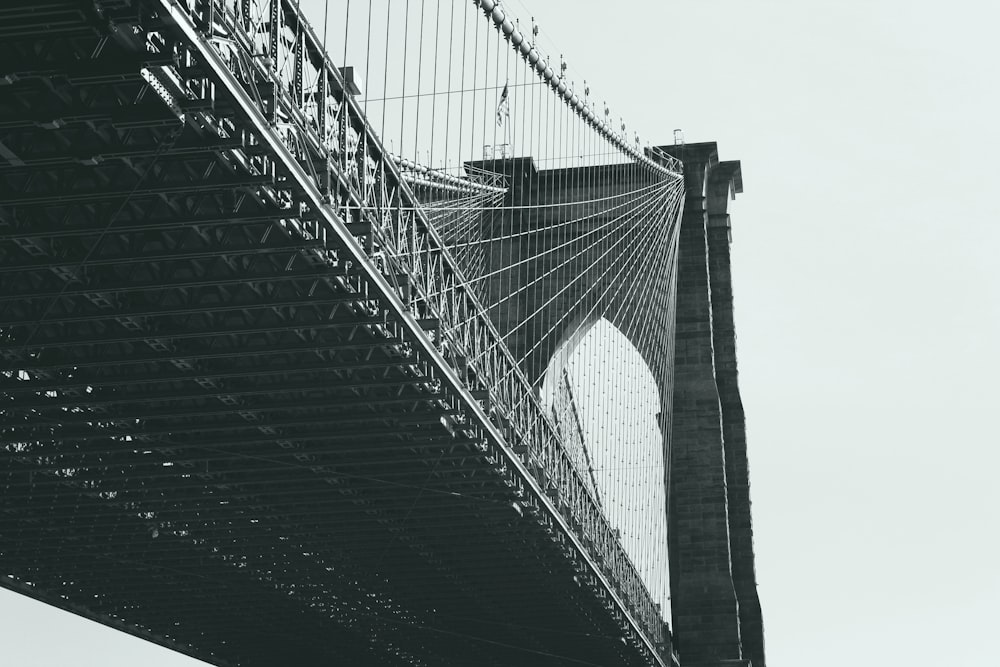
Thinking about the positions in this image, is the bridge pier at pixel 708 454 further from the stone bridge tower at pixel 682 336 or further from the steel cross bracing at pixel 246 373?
the steel cross bracing at pixel 246 373

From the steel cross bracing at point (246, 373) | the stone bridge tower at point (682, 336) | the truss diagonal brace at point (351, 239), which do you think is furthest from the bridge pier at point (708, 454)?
the truss diagonal brace at point (351, 239)

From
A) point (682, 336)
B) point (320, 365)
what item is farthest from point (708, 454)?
point (320, 365)

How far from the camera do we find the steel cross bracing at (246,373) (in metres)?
21.8

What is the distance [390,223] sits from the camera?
91.4 ft

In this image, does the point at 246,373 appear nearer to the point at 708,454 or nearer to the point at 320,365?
the point at 320,365

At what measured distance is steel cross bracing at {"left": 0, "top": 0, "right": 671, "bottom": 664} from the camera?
859 inches

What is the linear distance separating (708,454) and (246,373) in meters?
30.9

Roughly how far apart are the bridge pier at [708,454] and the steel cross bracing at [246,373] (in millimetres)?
2008

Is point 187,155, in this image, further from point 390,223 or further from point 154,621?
point 154,621

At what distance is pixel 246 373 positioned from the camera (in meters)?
31.5

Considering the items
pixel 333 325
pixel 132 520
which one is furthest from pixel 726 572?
pixel 333 325

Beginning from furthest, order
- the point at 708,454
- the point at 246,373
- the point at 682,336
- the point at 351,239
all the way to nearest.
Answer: the point at 682,336
the point at 708,454
the point at 246,373
the point at 351,239

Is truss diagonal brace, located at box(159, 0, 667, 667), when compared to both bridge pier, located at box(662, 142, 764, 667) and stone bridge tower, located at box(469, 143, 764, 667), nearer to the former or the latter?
stone bridge tower, located at box(469, 143, 764, 667)

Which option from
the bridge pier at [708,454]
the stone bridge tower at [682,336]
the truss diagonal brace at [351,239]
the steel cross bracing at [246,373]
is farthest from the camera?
the bridge pier at [708,454]
